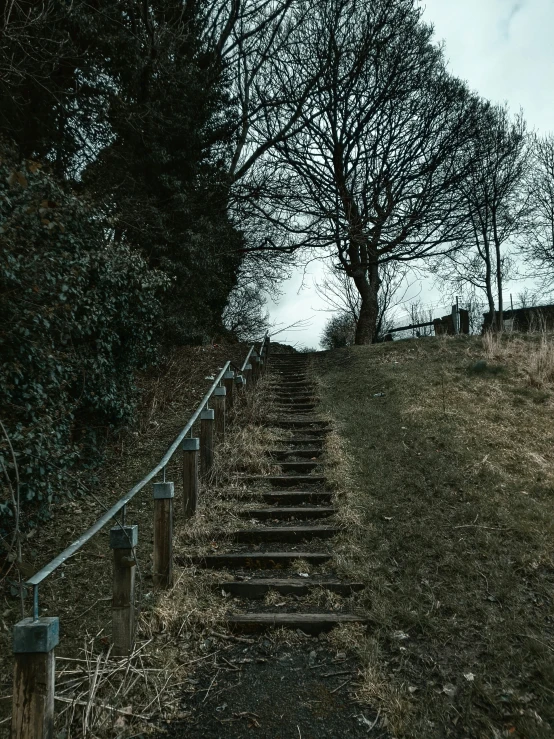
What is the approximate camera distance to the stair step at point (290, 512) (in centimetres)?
562

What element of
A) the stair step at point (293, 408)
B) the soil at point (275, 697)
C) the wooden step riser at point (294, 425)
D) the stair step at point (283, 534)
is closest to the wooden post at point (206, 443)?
the stair step at point (283, 534)

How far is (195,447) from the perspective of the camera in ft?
17.4

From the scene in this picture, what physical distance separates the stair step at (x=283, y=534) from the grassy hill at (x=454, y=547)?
0.23 m

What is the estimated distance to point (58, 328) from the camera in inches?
214

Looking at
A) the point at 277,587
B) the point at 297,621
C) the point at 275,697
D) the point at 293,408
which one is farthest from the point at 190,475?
the point at 293,408

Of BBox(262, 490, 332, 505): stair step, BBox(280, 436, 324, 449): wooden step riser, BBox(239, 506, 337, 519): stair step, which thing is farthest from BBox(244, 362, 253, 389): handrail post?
BBox(239, 506, 337, 519): stair step

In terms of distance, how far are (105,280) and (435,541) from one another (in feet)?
16.1

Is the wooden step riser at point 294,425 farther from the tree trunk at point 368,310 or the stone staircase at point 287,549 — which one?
the tree trunk at point 368,310

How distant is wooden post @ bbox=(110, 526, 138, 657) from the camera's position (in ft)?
10.4

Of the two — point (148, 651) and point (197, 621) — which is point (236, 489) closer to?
point (197, 621)

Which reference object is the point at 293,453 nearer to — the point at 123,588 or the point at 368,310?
the point at 123,588

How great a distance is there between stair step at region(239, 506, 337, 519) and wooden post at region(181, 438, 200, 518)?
58 centimetres

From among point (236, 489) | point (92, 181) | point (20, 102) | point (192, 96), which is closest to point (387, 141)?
point (192, 96)

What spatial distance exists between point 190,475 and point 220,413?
2127 mm
